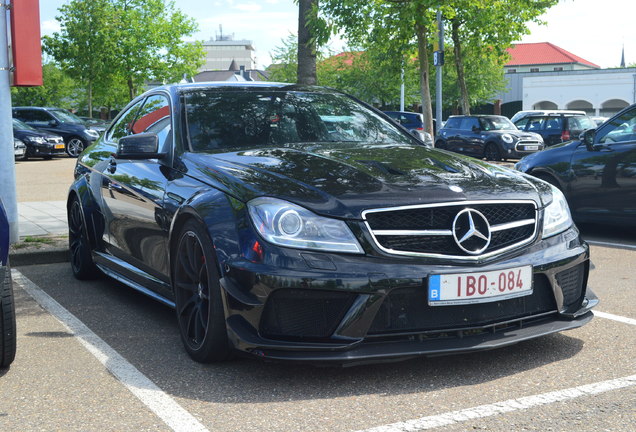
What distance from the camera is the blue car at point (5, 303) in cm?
405

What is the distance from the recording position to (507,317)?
4.10 m

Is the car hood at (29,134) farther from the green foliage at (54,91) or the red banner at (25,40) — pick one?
the green foliage at (54,91)

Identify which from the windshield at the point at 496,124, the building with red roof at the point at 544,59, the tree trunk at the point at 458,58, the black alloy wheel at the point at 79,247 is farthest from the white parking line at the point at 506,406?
the building with red roof at the point at 544,59

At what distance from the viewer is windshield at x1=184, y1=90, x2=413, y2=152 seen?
5.09 m

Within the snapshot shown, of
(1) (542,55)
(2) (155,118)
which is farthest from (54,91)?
(1) (542,55)

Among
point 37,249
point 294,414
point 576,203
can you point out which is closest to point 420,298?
point 294,414

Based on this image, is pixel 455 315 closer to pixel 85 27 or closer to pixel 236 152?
pixel 236 152

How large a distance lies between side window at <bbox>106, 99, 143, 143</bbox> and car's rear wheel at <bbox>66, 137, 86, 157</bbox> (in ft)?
71.8

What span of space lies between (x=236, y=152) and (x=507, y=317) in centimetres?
175

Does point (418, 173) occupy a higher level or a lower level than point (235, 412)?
higher

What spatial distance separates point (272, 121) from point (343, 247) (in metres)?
1.65

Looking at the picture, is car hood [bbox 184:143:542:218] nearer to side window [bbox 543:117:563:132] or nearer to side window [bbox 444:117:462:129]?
side window [bbox 543:117:563:132]

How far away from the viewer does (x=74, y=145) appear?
2783 cm

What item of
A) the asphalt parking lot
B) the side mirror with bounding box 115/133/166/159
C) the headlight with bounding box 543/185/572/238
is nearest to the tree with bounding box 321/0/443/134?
the side mirror with bounding box 115/133/166/159
